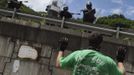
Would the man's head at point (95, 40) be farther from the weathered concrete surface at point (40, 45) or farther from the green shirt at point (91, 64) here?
the weathered concrete surface at point (40, 45)

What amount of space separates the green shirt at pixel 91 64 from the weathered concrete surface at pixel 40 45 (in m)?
4.96

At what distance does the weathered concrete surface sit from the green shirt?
4957 mm

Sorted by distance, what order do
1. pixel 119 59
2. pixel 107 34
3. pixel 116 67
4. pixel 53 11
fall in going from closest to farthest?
pixel 116 67 < pixel 119 59 < pixel 107 34 < pixel 53 11

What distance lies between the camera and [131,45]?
30.2ft

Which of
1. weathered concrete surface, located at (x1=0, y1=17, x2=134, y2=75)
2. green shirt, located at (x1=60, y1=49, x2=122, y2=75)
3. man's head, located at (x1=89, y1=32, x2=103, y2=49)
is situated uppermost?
man's head, located at (x1=89, y1=32, x2=103, y2=49)

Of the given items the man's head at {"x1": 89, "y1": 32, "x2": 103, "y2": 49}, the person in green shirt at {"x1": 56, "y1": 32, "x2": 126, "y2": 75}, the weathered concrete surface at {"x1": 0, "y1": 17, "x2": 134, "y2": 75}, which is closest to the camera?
the person in green shirt at {"x1": 56, "y1": 32, "x2": 126, "y2": 75}

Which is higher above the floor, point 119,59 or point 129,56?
point 119,59

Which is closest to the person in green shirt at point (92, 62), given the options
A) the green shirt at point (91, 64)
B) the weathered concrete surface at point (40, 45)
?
the green shirt at point (91, 64)

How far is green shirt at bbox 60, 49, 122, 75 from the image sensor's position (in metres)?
4.16

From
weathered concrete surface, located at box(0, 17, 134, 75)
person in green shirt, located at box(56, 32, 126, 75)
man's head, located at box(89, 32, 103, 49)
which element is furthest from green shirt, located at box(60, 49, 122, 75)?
weathered concrete surface, located at box(0, 17, 134, 75)

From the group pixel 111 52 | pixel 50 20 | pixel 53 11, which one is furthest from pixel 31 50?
pixel 53 11

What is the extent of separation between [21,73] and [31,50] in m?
0.65

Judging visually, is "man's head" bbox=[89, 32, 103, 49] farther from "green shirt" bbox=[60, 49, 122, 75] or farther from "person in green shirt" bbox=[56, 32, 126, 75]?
"green shirt" bbox=[60, 49, 122, 75]

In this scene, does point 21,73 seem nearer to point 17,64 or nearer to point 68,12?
point 17,64
